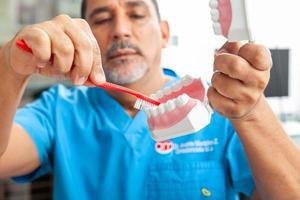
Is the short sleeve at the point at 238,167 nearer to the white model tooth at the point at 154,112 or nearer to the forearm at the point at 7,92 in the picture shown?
the white model tooth at the point at 154,112

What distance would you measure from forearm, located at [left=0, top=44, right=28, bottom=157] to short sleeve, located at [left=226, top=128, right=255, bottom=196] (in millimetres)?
417

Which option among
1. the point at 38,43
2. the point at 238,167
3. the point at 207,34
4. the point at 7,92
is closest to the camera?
the point at 38,43

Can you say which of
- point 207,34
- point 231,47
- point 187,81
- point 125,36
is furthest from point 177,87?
point 207,34

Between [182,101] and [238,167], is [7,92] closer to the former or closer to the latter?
[182,101]

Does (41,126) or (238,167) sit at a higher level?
(41,126)

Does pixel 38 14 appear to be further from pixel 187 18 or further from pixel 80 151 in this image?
pixel 80 151

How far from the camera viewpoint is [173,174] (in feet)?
2.47

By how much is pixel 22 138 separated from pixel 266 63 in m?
0.47

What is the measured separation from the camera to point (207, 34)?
92 cm

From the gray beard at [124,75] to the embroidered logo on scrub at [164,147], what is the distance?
0.14 meters

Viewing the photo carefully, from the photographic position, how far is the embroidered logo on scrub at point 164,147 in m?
0.76

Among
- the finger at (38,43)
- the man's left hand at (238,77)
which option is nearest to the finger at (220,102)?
the man's left hand at (238,77)

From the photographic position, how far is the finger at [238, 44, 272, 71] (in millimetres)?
445

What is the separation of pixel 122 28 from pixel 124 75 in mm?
95
